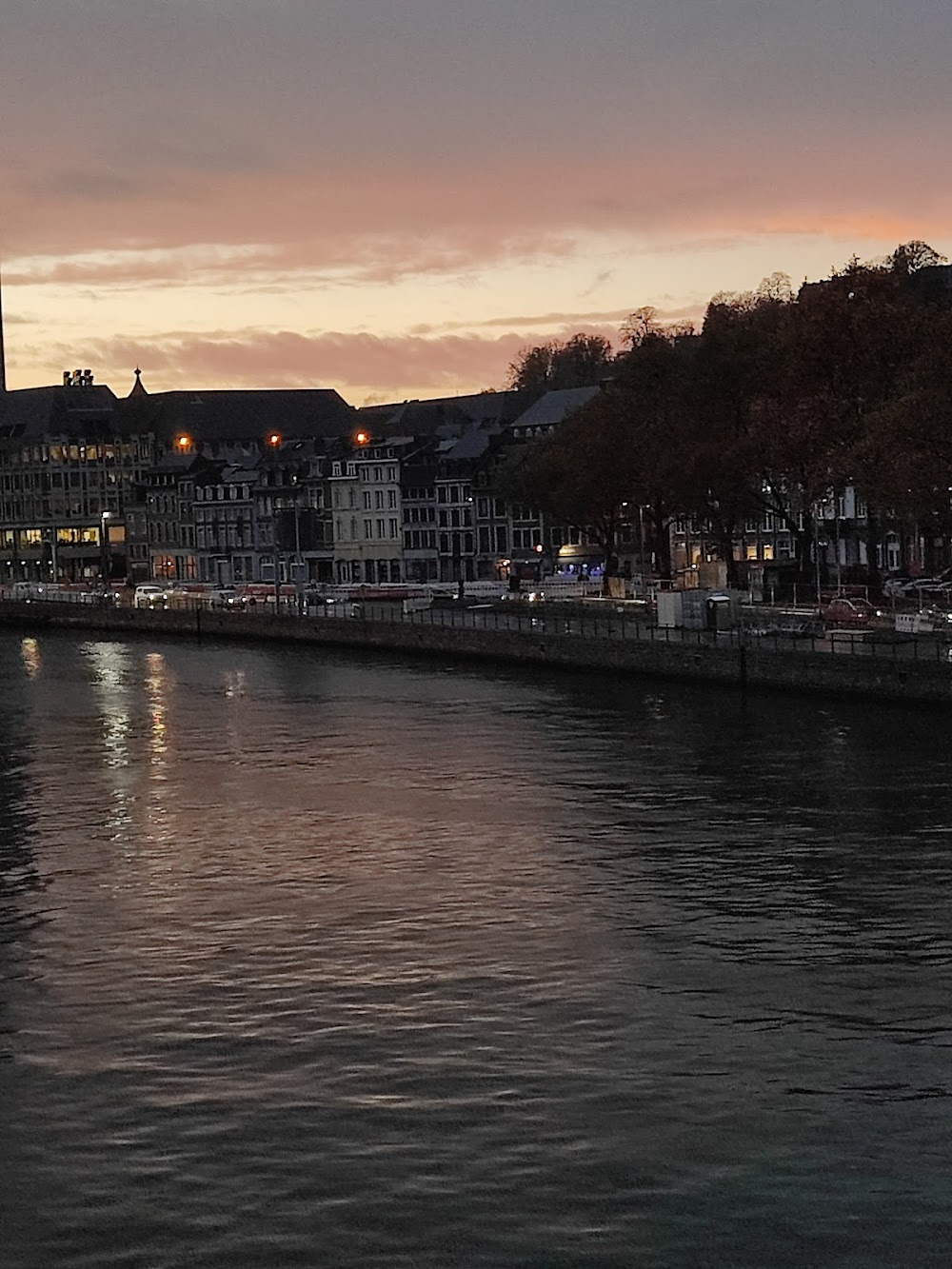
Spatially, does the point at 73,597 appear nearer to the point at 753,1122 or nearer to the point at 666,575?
the point at 666,575

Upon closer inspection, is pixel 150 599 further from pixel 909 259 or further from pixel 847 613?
pixel 847 613

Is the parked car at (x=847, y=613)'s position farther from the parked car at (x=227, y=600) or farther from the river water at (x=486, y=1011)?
the parked car at (x=227, y=600)

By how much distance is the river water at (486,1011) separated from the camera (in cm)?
2869

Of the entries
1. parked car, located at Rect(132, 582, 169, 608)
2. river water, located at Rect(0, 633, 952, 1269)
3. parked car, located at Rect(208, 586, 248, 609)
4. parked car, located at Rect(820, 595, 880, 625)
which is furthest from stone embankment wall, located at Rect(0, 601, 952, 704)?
river water, located at Rect(0, 633, 952, 1269)

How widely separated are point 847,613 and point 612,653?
10591mm

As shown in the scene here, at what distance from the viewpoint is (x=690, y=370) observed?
431ft

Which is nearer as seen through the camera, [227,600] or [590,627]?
[590,627]

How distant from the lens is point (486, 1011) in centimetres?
3838

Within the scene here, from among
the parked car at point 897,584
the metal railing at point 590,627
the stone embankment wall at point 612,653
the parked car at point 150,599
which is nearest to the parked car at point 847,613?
the metal railing at point 590,627

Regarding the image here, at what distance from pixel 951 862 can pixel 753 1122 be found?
2023cm

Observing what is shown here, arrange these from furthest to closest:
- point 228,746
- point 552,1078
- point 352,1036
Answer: point 228,746 < point 352,1036 < point 552,1078

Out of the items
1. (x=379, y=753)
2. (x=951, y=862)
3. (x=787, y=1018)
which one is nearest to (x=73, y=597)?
(x=379, y=753)

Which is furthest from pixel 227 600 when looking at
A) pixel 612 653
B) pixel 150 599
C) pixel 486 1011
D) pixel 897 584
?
pixel 486 1011

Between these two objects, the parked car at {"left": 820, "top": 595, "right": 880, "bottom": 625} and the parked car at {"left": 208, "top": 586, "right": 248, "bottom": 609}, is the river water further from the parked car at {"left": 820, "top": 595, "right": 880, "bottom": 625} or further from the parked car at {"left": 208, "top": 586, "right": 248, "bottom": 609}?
the parked car at {"left": 208, "top": 586, "right": 248, "bottom": 609}
